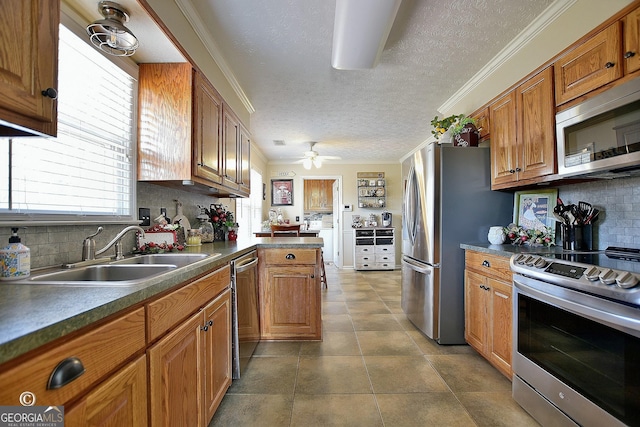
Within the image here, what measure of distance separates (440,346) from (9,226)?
9.39 ft

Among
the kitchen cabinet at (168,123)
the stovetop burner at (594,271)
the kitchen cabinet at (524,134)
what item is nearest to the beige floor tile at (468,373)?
the stovetop burner at (594,271)

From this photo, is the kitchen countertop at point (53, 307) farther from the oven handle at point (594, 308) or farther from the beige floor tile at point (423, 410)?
the oven handle at point (594, 308)

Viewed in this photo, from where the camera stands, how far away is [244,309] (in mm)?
2129

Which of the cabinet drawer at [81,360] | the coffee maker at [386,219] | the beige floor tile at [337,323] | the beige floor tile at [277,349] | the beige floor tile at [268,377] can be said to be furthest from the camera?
the coffee maker at [386,219]

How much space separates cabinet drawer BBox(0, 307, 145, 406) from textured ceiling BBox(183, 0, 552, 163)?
1.99 m

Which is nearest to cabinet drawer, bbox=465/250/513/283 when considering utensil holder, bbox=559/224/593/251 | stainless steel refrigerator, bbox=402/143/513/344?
stainless steel refrigerator, bbox=402/143/513/344

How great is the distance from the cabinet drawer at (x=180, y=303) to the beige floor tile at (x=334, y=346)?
1.14 meters

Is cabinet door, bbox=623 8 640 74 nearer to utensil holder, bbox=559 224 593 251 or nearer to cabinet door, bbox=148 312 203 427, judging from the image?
utensil holder, bbox=559 224 593 251

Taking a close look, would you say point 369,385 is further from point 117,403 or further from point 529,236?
point 529,236

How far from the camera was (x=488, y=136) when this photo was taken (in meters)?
2.55

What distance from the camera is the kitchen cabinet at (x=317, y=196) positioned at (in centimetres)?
758

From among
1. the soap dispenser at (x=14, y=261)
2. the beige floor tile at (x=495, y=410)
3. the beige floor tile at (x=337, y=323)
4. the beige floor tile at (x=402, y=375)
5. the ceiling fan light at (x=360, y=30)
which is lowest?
the beige floor tile at (x=337, y=323)

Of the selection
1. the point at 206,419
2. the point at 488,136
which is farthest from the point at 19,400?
the point at 488,136

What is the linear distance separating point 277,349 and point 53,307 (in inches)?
76.1
